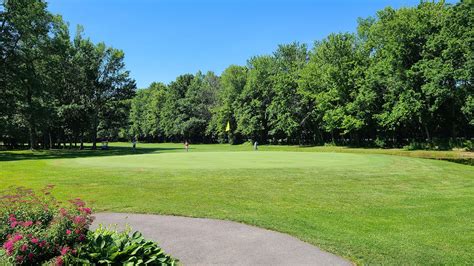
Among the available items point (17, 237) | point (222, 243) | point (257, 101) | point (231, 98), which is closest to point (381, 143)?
point (257, 101)

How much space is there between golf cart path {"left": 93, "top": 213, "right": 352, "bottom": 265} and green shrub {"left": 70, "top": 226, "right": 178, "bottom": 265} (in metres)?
1.46

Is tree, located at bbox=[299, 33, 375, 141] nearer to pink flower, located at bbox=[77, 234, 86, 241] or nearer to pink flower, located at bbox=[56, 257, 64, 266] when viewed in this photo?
pink flower, located at bbox=[77, 234, 86, 241]

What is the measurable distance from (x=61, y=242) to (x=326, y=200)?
32.8 ft

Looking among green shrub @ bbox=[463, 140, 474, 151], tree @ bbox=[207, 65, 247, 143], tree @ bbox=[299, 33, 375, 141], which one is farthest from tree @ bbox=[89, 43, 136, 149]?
green shrub @ bbox=[463, 140, 474, 151]

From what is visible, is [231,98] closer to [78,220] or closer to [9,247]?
[78,220]

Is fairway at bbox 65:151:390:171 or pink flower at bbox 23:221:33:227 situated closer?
pink flower at bbox 23:221:33:227

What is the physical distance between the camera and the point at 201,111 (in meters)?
96.4

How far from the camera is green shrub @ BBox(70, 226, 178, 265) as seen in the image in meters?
5.01

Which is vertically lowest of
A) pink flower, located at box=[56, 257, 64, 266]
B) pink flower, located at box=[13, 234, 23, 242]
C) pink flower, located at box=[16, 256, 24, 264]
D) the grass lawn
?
the grass lawn

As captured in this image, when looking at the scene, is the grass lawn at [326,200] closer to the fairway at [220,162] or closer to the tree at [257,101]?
the fairway at [220,162]

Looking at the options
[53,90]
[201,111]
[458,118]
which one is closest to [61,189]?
[53,90]

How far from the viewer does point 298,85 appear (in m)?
72.1

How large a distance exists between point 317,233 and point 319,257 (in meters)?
1.73

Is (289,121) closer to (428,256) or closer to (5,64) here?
(5,64)
